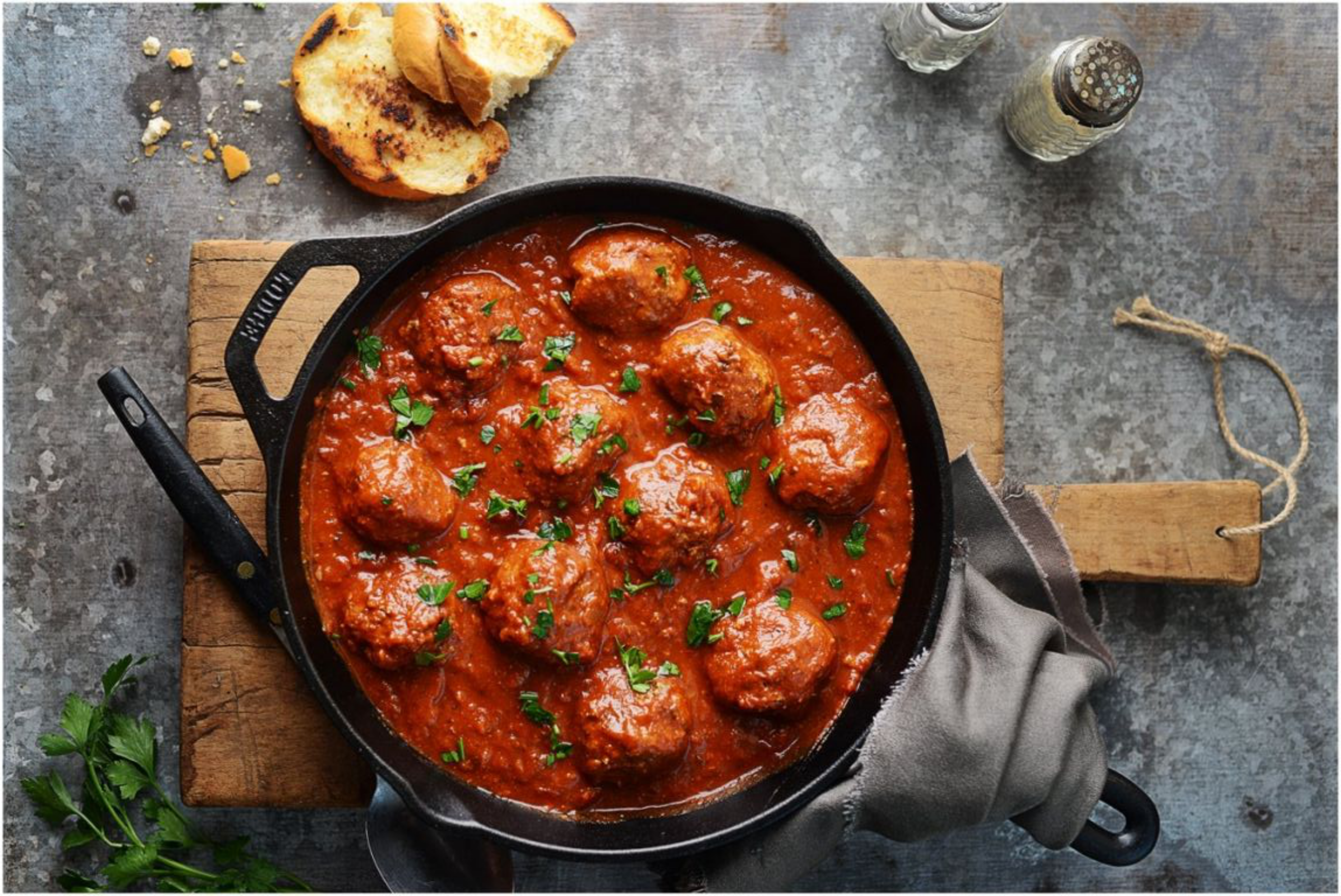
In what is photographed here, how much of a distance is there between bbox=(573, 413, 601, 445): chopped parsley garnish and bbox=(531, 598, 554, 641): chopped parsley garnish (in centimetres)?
45

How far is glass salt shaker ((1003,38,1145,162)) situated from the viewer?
3.79 m

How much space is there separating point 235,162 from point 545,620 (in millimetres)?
2035

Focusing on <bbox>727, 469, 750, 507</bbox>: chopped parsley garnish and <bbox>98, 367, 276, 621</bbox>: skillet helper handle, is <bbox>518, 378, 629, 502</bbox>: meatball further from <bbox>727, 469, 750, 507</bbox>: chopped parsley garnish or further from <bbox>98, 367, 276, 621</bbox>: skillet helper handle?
<bbox>98, 367, 276, 621</bbox>: skillet helper handle

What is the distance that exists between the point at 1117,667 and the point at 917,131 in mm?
2076

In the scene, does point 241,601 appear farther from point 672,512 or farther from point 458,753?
point 672,512

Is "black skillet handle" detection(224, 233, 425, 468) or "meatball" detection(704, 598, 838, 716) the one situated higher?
"black skillet handle" detection(224, 233, 425, 468)

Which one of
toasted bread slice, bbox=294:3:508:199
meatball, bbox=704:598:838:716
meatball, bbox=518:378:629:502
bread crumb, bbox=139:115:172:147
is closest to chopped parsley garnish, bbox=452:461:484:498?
meatball, bbox=518:378:629:502

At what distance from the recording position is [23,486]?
13.0 ft

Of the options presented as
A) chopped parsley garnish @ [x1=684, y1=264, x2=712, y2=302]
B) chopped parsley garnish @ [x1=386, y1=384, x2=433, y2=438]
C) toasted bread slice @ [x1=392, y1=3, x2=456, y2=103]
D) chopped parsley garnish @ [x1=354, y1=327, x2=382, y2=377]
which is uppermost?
toasted bread slice @ [x1=392, y1=3, x2=456, y2=103]

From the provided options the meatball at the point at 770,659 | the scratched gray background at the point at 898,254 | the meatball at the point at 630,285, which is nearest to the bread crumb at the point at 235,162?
the scratched gray background at the point at 898,254

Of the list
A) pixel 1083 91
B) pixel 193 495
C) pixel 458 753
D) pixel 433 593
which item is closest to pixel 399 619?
pixel 433 593

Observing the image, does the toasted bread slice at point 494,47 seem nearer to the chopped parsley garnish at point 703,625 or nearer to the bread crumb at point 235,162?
the bread crumb at point 235,162

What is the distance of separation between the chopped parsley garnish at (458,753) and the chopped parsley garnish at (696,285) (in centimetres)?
147

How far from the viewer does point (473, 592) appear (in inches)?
130
